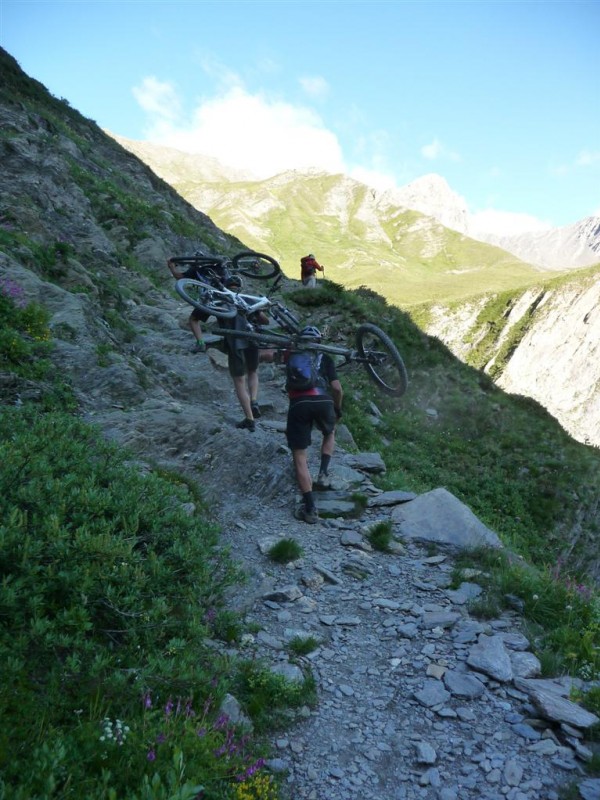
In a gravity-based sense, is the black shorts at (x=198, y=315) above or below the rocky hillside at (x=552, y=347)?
below

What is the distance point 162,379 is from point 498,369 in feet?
259

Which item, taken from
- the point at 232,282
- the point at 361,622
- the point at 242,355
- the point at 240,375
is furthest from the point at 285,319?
the point at 361,622

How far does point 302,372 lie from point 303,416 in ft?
2.67

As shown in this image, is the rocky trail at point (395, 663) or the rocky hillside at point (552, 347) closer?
the rocky trail at point (395, 663)

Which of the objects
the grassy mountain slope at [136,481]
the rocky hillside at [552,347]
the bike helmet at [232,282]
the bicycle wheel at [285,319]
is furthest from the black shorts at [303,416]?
the rocky hillside at [552,347]

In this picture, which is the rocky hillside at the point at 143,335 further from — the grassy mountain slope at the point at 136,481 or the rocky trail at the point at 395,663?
the rocky trail at the point at 395,663

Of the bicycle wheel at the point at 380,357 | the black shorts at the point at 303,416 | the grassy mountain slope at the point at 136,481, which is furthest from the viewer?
the bicycle wheel at the point at 380,357

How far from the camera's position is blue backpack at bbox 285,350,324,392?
8789 millimetres

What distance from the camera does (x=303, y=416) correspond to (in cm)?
877

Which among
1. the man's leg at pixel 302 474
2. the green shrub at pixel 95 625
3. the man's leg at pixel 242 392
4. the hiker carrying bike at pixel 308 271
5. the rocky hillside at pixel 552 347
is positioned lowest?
the green shrub at pixel 95 625

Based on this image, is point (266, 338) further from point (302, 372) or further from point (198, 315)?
point (198, 315)

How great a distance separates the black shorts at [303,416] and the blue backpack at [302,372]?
22 centimetres

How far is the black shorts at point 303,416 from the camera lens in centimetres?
874

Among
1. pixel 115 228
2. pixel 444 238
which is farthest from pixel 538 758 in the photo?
pixel 444 238
